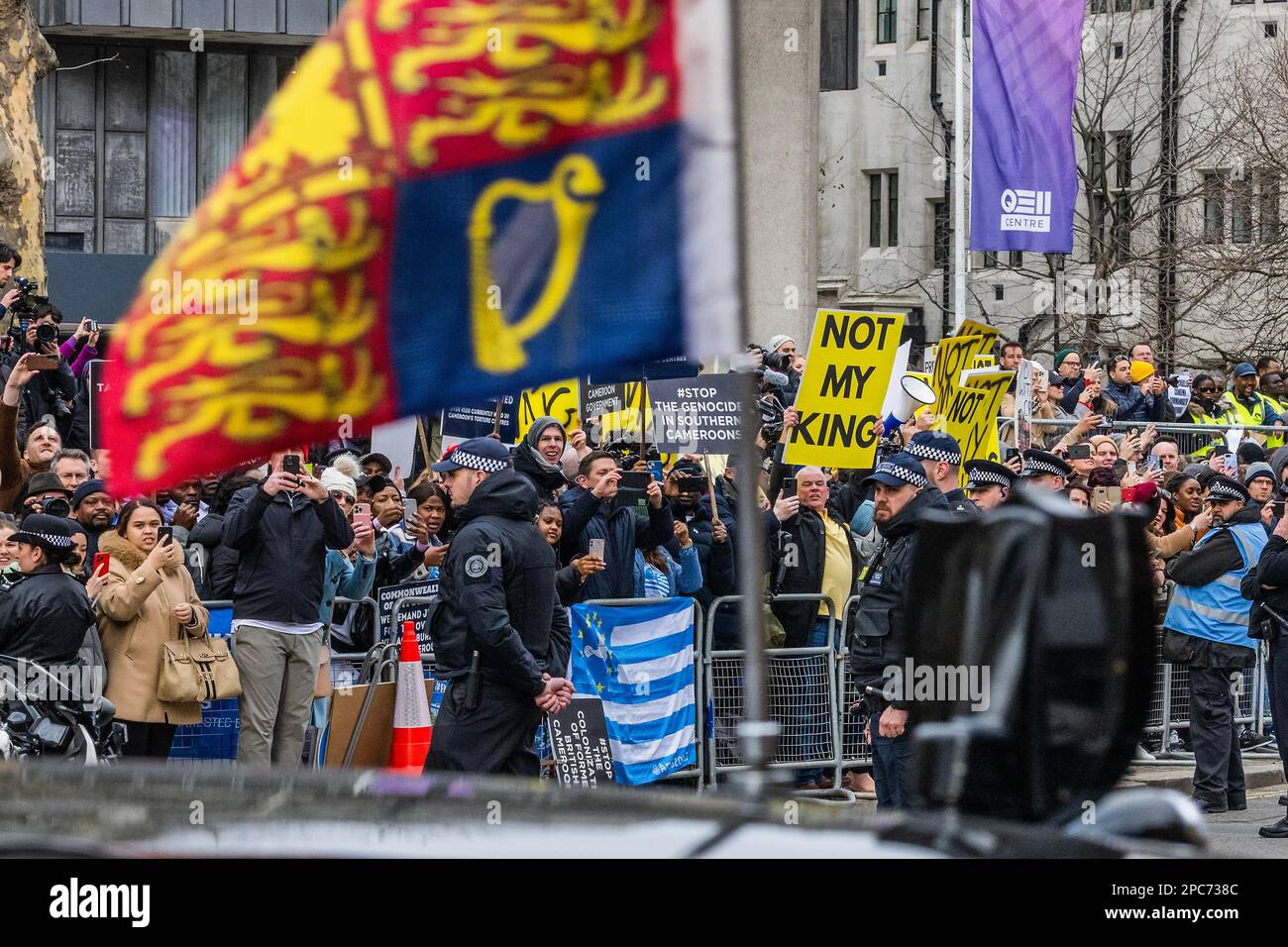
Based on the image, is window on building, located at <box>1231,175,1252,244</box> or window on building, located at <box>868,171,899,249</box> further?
window on building, located at <box>868,171,899,249</box>

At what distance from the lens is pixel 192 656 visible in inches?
406

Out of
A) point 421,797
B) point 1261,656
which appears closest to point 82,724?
point 421,797

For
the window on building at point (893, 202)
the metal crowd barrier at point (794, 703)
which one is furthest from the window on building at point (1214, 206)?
the metal crowd barrier at point (794, 703)

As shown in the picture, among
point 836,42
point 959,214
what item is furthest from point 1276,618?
point 836,42

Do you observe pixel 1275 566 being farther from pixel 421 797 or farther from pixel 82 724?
pixel 421 797

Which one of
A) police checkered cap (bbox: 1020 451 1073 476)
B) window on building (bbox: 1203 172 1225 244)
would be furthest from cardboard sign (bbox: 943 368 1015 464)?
window on building (bbox: 1203 172 1225 244)

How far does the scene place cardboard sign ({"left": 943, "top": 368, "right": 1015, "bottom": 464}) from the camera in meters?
14.2

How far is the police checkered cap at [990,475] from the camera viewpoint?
11180 mm

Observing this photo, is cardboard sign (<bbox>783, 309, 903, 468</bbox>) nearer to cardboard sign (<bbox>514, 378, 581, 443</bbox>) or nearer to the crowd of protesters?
the crowd of protesters

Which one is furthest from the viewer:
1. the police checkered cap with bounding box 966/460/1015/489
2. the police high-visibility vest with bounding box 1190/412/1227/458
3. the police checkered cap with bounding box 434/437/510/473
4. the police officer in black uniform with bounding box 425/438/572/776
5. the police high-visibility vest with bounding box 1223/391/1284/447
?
the police high-visibility vest with bounding box 1223/391/1284/447

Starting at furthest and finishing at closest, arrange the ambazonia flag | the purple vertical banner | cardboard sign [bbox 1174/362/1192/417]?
cardboard sign [bbox 1174/362/1192/417] < the purple vertical banner < the ambazonia flag

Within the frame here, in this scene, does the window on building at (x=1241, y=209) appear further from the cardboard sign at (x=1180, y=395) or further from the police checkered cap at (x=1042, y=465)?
the police checkered cap at (x=1042, y=465)

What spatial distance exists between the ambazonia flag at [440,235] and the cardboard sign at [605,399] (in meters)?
10.3

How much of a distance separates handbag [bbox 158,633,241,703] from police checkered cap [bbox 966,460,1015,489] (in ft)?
13.0
